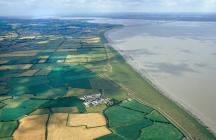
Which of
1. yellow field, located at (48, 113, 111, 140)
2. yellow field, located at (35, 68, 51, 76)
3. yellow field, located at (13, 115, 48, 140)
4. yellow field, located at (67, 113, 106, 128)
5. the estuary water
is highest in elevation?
the estuary water

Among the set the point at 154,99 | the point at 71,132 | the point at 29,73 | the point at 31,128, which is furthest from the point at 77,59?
the point at 71,132

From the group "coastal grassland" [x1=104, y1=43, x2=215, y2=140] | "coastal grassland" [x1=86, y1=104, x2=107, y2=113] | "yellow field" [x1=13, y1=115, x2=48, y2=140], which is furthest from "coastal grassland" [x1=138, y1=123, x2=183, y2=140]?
"yellow field" [x1=13, y1=115, x2=48, y2=140]

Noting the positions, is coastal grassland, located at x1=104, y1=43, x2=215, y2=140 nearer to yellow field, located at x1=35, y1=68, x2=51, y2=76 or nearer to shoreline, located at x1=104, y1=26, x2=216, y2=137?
shoreline, located at x1=104, y1=26, x2=216, y2=137

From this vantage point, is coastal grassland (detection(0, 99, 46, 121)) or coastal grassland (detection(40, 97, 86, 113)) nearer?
coastal grassland (detection(0, 99, 46, 121))

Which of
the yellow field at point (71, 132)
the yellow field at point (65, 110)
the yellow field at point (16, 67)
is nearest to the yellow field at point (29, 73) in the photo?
the yellow field at point (16, 67)

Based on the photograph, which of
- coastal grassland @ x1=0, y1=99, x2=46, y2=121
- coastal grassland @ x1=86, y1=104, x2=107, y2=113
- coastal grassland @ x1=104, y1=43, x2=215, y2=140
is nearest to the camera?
coastal grassland @ x1=104, y1=43, x2=215, y2=140

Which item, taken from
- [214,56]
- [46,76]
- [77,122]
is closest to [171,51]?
[214,56]

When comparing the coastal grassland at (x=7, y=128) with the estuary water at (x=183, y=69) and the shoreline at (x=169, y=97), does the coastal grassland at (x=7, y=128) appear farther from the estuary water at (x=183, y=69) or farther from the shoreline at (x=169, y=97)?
the estuary water at (x=183, y=69)

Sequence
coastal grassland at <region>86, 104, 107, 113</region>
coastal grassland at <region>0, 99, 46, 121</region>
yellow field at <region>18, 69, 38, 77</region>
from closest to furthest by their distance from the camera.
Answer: coastal grassland at <region>0, 99, 46, 121</region>
coastal grassland at <region>86, 104, 107, 113</region>
yellow field at <region>18, 69, 38, 77</region>

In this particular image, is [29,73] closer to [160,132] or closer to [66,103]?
[66,103]
